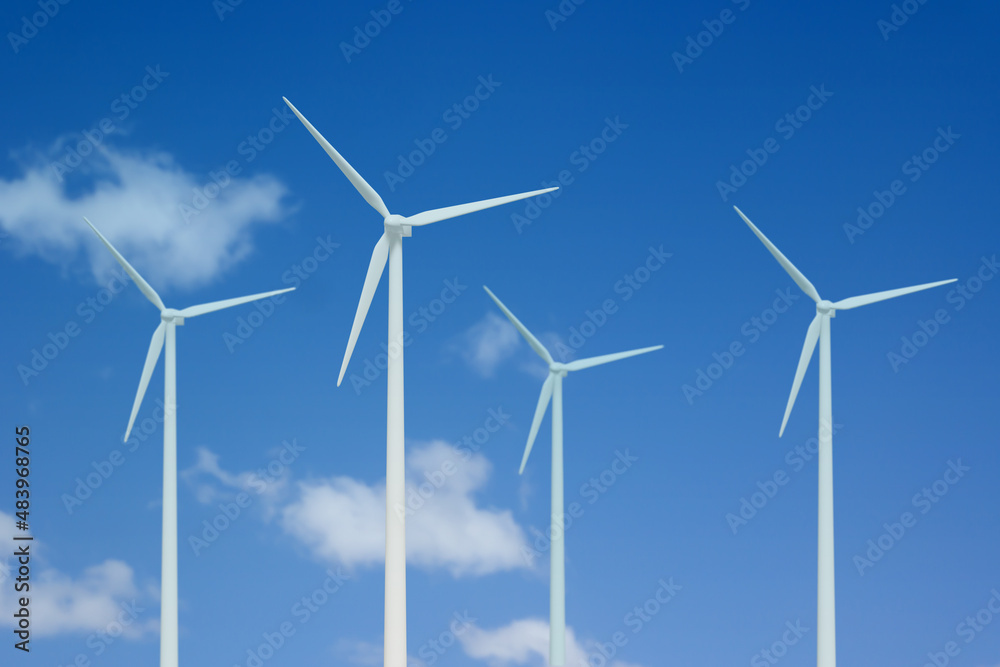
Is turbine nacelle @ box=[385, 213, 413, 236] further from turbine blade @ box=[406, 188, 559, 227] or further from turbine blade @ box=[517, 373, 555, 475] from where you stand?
turbine blade @ box=[517, 373, 555, 475]

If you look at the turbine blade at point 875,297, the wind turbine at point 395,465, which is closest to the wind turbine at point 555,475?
the turbine blade at point 875,297

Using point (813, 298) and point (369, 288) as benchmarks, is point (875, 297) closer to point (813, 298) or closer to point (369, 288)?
point (813, 298)

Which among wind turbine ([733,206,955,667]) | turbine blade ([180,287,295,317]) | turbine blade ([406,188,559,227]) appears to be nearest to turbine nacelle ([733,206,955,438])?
wind turbine ([733,206,955,667])

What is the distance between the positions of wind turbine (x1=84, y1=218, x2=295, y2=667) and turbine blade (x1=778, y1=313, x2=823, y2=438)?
1623 centimetres

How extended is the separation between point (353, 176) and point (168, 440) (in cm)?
1044

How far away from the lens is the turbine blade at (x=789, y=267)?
37.4 meters

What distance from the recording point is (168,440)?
35875 mm

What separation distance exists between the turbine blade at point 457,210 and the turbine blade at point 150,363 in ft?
37.0

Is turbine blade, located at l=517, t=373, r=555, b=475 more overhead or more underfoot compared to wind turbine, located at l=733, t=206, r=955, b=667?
more overhead

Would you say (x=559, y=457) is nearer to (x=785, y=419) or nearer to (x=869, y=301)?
(x=785, y=419)

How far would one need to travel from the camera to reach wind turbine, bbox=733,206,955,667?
3362cm

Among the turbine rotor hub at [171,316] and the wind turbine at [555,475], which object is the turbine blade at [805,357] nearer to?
the wind turbine at [555,475]

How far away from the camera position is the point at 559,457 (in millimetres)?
42781

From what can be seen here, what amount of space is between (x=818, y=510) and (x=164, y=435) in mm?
16969
